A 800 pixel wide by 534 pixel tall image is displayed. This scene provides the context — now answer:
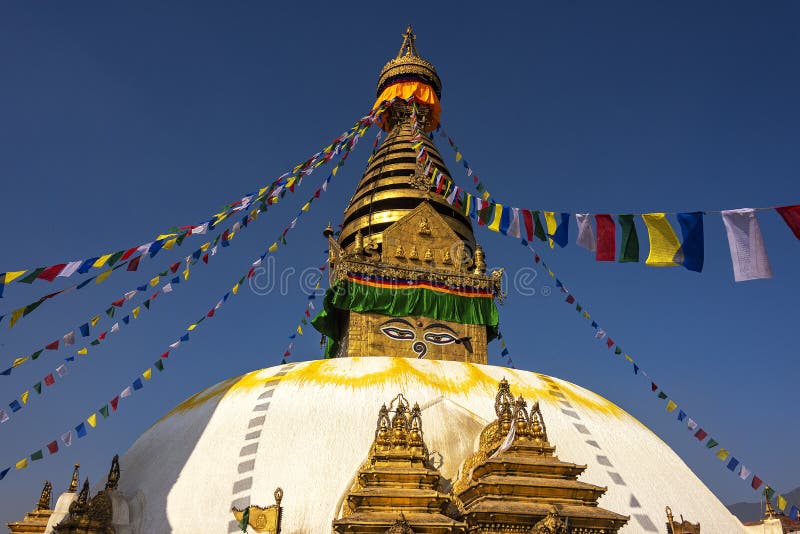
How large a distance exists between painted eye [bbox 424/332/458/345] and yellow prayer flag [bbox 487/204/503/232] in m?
5.93

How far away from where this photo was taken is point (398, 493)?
7277 millimetres

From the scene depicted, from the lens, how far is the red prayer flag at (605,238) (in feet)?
24.7

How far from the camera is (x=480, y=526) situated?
6.96 m

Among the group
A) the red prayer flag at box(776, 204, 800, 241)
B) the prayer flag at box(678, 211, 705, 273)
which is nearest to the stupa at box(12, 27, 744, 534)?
the prayer flag at box(678, 211, 705, 273)

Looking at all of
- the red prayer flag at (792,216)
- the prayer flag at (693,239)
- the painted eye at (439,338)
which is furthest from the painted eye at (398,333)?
the red prayer flag at (792,216)

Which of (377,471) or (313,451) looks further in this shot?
(313,451)

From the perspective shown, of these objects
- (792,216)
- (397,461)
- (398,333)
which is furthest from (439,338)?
(792,216)

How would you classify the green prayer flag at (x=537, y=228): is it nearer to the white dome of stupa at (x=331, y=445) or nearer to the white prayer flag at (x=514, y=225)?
the white prayer flag at (x=514, y=225)

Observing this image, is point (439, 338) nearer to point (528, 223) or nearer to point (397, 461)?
point (528, 223)

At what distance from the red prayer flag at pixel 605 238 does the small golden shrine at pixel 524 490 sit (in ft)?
7.80

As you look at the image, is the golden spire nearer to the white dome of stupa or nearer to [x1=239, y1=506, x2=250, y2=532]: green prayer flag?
the white dome of stupa

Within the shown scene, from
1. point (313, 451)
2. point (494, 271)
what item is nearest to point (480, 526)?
point (313, 451)

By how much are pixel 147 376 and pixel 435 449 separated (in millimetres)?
6350

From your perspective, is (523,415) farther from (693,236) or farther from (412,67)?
(412,67)
